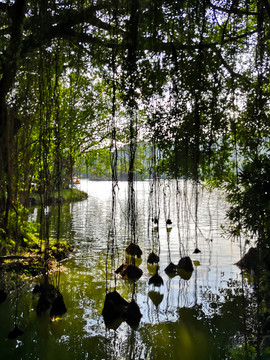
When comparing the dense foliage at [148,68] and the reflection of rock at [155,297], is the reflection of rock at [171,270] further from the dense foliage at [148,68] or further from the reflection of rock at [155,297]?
the dense foliage at [148,68]

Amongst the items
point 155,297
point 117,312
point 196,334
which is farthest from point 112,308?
point 155,297

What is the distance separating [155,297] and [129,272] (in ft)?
2.45

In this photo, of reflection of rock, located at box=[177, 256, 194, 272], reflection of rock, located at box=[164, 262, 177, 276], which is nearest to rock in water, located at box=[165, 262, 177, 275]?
reflection of rock, located at box=[164, 262, 177, 276]

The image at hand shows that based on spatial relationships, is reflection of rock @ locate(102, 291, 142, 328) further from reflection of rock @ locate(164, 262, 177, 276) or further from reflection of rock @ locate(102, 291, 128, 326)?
reflection of rock @ locate(164, 262, 177, 276)

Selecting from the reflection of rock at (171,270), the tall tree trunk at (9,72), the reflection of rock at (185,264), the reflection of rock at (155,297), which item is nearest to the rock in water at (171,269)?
the reflection of rock at (171,270)

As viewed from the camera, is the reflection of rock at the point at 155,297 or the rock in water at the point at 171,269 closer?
the reflection of rock at the point at 155,297

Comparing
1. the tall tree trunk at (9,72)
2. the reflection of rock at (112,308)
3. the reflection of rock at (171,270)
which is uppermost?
the tall tree trunk at (9,72)

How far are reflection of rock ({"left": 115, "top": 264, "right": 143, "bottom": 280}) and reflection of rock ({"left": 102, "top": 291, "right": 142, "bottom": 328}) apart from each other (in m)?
1.39

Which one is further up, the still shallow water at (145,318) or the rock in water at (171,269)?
the rock in water at (171,269)

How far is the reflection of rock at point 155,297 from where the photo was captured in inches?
179

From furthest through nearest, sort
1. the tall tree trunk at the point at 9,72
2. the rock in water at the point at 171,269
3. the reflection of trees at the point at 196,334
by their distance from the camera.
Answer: the rock in water at the point at 171,269
the reflection of trees at the point at 196,334
the tall tree trunk at the point at 9,72

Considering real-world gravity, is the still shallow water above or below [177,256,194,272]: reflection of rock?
below

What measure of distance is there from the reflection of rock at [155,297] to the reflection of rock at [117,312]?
0.75 m

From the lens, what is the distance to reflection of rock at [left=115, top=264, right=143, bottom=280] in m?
5.28
